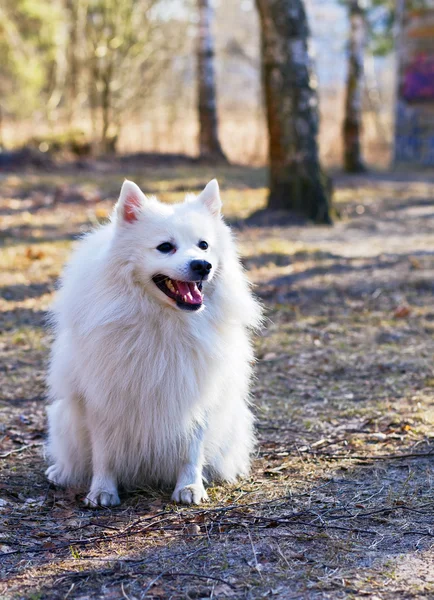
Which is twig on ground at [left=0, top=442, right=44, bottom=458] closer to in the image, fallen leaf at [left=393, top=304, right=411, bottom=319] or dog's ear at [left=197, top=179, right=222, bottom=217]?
dog's ear at [left=197, top=179, right=222, bottom=217]

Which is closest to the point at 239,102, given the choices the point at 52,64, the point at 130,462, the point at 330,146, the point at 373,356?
the point at 330,146

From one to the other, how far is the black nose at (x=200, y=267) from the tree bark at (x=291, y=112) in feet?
24.7

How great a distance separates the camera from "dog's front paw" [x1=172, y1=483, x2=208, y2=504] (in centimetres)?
378

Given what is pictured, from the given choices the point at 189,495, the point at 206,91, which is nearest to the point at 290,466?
the point at 189,495

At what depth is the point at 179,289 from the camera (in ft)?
12.0

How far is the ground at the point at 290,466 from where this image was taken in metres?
2.96

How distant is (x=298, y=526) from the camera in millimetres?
3428

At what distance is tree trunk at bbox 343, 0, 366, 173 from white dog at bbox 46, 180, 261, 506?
15.2 metres

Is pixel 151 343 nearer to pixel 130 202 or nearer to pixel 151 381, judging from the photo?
pixel 151 381

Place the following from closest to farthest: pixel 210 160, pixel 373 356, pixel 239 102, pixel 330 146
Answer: pixel 373 356 → pixel 210 160 → pixel 330 146 → pixel 239 102

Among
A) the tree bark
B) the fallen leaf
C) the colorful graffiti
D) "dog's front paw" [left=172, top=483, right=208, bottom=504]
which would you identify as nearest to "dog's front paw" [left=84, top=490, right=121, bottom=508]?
"dog's front paw" [left=172, top=483, right=208, bottom=504]

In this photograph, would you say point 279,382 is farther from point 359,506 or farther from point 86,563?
point 86,563

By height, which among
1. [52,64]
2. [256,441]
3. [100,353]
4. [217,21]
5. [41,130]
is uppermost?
[217,21]

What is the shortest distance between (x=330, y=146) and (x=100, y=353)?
1997 centimetres
